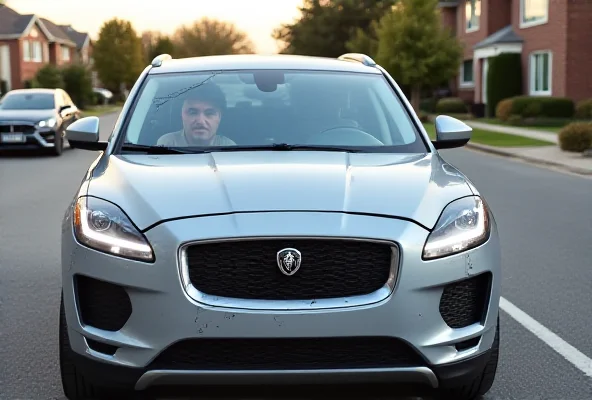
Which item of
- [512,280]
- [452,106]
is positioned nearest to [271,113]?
[512,280]

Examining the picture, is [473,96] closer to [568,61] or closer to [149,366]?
[568,61]

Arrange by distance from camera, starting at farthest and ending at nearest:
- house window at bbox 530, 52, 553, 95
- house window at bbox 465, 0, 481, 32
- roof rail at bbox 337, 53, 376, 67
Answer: house window at bbox 465, 0, 481, 32 < house window at bbox 530, 52, 553, 95 < roof rail at bbox 337, 53, 376, 67

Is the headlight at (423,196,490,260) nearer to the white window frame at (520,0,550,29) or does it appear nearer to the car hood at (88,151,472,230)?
the car hood at (88,151,472,230)

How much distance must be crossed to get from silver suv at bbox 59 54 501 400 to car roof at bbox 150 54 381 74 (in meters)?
1.45

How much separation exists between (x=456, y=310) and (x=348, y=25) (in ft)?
245

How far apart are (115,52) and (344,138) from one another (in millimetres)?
93307

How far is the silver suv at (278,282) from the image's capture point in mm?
3703

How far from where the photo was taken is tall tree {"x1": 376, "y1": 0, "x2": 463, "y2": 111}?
4572 cm

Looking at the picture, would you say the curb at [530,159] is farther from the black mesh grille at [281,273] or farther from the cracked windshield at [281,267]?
the black mesh grille at [281,273]

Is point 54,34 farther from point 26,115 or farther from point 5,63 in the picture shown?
point 26,115

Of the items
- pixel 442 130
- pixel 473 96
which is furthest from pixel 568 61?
pixel 442 130

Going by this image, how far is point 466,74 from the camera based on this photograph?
54406mm

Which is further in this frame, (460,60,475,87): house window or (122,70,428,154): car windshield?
(460,60,475,87): house window

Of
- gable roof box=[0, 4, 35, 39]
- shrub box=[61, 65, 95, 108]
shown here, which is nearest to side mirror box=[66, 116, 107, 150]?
shrub box=[61, 65, 95, 108]
